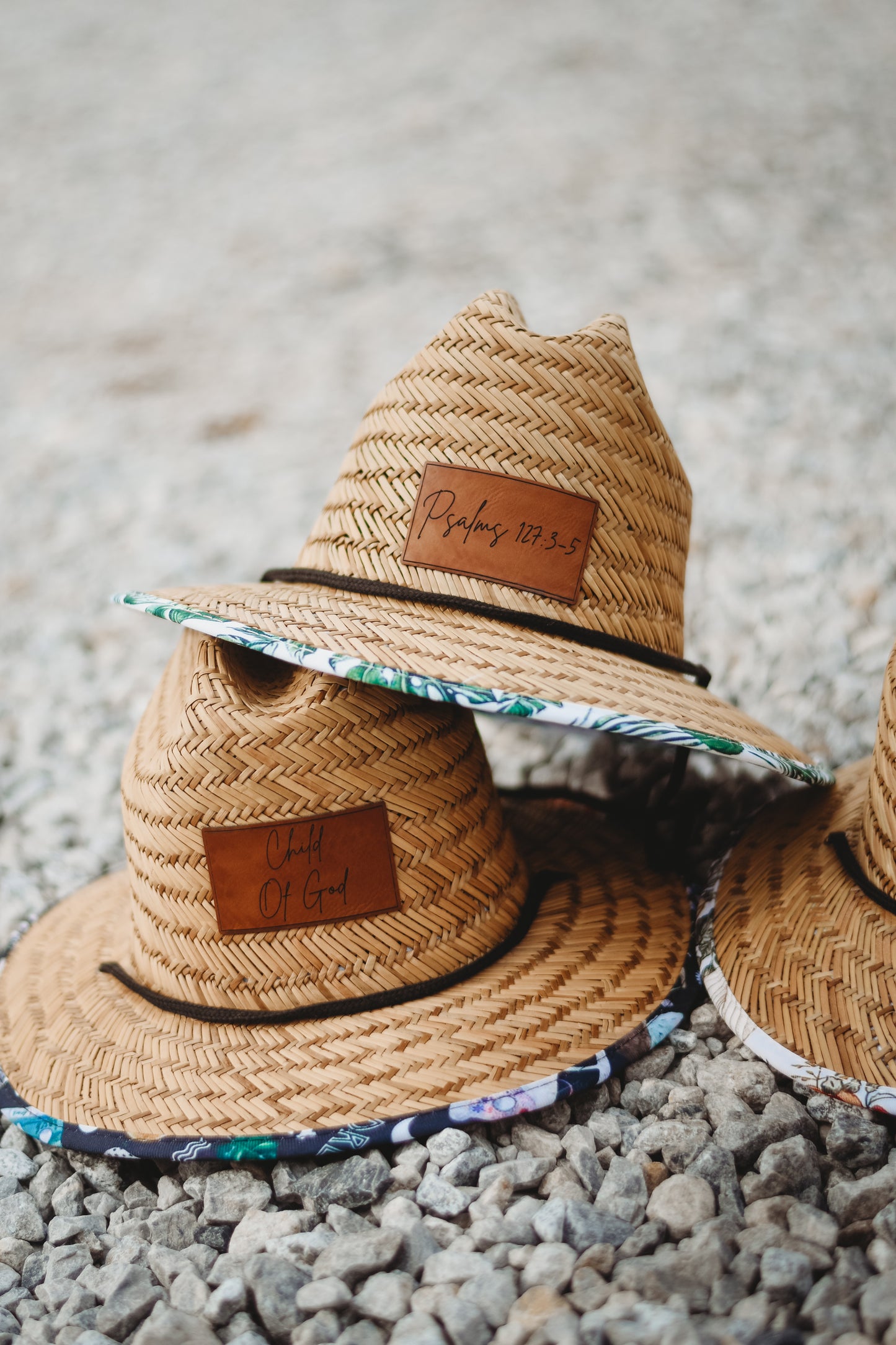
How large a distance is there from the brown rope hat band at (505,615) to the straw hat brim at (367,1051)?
1.19 feet

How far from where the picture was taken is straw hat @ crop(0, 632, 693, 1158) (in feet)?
3.69

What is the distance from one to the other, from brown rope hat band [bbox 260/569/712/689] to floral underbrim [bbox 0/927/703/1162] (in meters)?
0.45

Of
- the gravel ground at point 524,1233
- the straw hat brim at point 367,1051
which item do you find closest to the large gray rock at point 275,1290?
the gravel ground at point 524,1233

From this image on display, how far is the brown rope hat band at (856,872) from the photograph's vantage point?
121 cm

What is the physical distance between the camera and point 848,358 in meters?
2.94

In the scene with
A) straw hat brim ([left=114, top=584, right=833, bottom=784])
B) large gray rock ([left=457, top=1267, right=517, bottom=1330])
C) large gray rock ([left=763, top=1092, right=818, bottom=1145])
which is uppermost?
straw hat brim ([left=114, top=584, right=833, bottom=784])

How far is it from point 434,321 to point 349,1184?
10.2 ft

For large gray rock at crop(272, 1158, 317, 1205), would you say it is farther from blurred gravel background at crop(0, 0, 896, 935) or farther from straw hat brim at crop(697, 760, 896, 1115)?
blurred gravel background at crop(0, 0, 896, 935)

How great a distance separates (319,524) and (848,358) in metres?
2.16

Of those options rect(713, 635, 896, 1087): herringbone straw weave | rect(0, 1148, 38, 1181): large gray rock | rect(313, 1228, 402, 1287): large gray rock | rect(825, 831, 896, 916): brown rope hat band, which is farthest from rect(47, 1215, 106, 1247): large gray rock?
rect(825, 831, 896, 916): brown rope hat band

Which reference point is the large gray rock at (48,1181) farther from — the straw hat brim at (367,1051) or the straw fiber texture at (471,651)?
the straw fiber texture at (471,651)

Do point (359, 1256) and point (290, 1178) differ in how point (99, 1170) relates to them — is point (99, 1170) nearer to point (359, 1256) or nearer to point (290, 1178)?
point (290, 1178)

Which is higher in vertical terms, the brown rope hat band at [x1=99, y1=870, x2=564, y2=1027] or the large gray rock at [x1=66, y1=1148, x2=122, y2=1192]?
the brown rope hat band at [x1=99, y1=870, x2=564, y2=1027]

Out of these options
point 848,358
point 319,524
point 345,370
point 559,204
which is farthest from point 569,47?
point 319,524
